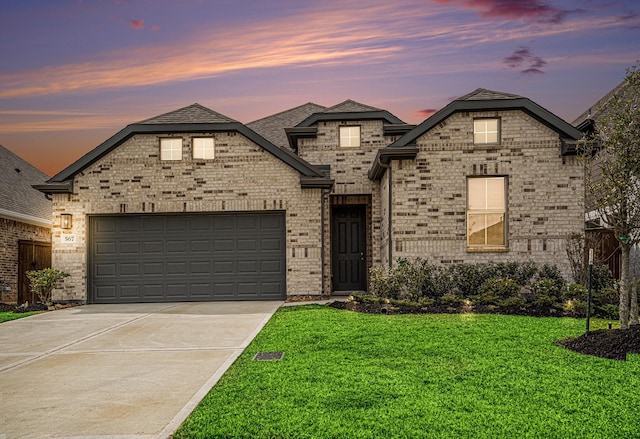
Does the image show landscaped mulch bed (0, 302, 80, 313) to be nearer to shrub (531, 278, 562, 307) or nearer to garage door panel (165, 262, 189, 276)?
garage door panel (165, 262, 189, 276)

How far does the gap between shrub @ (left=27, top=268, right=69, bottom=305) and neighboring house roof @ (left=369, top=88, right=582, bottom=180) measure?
9402 millimetres

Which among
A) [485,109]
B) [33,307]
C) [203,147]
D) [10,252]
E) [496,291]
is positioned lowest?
[33,307]

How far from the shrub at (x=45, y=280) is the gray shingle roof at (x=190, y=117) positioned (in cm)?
483

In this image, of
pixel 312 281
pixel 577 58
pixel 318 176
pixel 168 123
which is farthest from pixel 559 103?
pixel 168 123

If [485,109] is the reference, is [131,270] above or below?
below

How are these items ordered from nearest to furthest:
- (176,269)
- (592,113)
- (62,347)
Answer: (62,347) < (176,269) < (592,113)

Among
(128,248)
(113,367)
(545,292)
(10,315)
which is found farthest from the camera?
(128,248)

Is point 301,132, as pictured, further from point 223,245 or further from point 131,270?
point 131,270

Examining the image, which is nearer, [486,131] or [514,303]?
[514,303]

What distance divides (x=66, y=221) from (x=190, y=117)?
457 cm

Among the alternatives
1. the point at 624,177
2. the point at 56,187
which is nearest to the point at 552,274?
the point at 624,177

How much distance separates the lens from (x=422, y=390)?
18.4 feet

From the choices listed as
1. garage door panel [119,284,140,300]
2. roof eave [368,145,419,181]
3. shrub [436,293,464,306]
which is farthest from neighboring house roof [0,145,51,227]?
shrub [436,293,464,306]

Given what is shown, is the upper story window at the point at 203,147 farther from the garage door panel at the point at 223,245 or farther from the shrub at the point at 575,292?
the shrub at the point at 575,292
